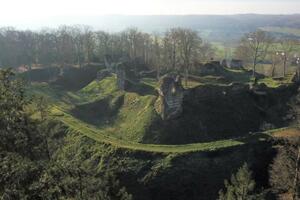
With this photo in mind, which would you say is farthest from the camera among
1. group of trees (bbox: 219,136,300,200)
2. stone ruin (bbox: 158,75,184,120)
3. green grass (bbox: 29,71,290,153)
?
stone ruin (bbox: 158,75,184,120)

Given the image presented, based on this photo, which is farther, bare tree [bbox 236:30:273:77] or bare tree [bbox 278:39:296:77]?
bare tree [bbox 278:39:296:77]

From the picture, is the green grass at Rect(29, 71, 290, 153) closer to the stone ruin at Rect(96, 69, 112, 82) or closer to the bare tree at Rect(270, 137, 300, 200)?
the stone ruin at Rect(96, 69, 112, 82)

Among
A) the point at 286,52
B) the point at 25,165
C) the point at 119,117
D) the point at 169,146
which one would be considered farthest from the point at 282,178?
the point at 286,52

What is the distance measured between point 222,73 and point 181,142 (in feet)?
103

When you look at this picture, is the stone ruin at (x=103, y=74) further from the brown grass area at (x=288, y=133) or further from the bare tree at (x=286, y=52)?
the brown grass area at (x=288, y=133)

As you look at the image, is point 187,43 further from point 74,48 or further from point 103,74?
point 74,48

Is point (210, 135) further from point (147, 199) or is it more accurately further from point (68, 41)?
point (68, 41)

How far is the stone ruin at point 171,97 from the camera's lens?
164 ft

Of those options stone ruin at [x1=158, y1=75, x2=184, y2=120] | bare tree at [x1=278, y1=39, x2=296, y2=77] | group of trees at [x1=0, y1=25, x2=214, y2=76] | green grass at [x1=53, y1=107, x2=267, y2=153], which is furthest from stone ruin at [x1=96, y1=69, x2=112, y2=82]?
bare tree at [x1=278, y1=39, x2=296, y2=77]

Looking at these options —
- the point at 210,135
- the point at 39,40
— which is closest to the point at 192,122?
the point at 210,135

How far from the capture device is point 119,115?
190 feet

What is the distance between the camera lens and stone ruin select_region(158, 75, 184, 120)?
4997 centimetres

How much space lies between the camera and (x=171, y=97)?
50281 mm

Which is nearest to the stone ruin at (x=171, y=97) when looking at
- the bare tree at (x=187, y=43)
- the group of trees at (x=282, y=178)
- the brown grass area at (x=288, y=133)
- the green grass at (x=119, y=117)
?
the green grass at (x=119, y=117)
